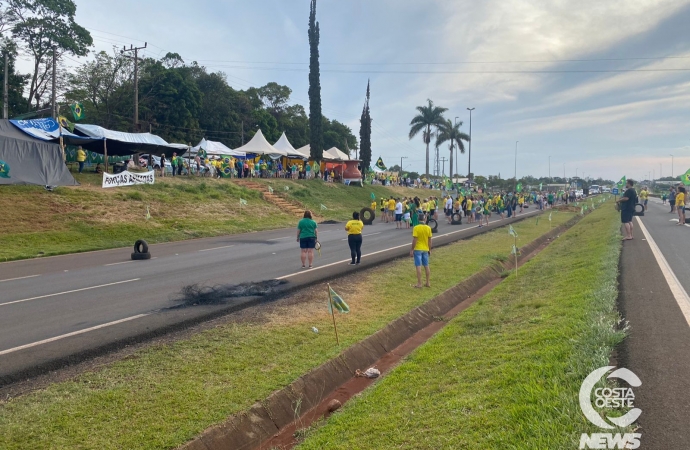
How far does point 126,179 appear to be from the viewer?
2805 cm

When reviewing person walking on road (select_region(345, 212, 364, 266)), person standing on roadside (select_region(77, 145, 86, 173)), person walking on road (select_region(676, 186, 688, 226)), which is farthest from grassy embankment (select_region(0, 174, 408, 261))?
person walking on road (select_region(676, 186, 688, 226))

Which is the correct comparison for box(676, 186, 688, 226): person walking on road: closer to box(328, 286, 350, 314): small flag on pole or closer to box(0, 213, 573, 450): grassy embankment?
box(0, 213, 573, 450): grassy embankment

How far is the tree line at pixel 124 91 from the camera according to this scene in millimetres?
41812

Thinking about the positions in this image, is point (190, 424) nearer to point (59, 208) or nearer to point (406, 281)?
point (406, 281)

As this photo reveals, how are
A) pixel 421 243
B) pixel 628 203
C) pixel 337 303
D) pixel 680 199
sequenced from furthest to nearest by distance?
1. pixel 680 199
2. pixel 628 203
3. pixel 421 243
4. pixel 337 303

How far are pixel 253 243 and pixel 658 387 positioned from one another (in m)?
18.2

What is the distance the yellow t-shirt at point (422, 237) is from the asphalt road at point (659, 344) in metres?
4.07

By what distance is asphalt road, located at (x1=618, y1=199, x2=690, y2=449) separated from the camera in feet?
13.2

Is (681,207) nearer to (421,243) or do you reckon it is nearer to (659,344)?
(421,243)

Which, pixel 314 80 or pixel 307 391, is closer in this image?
pixel 307 391

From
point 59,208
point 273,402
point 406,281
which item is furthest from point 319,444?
point 59,208

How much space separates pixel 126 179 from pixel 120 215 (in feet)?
16.1

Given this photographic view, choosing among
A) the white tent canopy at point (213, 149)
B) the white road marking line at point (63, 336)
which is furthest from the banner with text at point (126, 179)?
the white road marking line at point (63, 336)

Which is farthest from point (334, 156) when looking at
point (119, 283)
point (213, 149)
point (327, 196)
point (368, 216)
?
point (119, 283)
